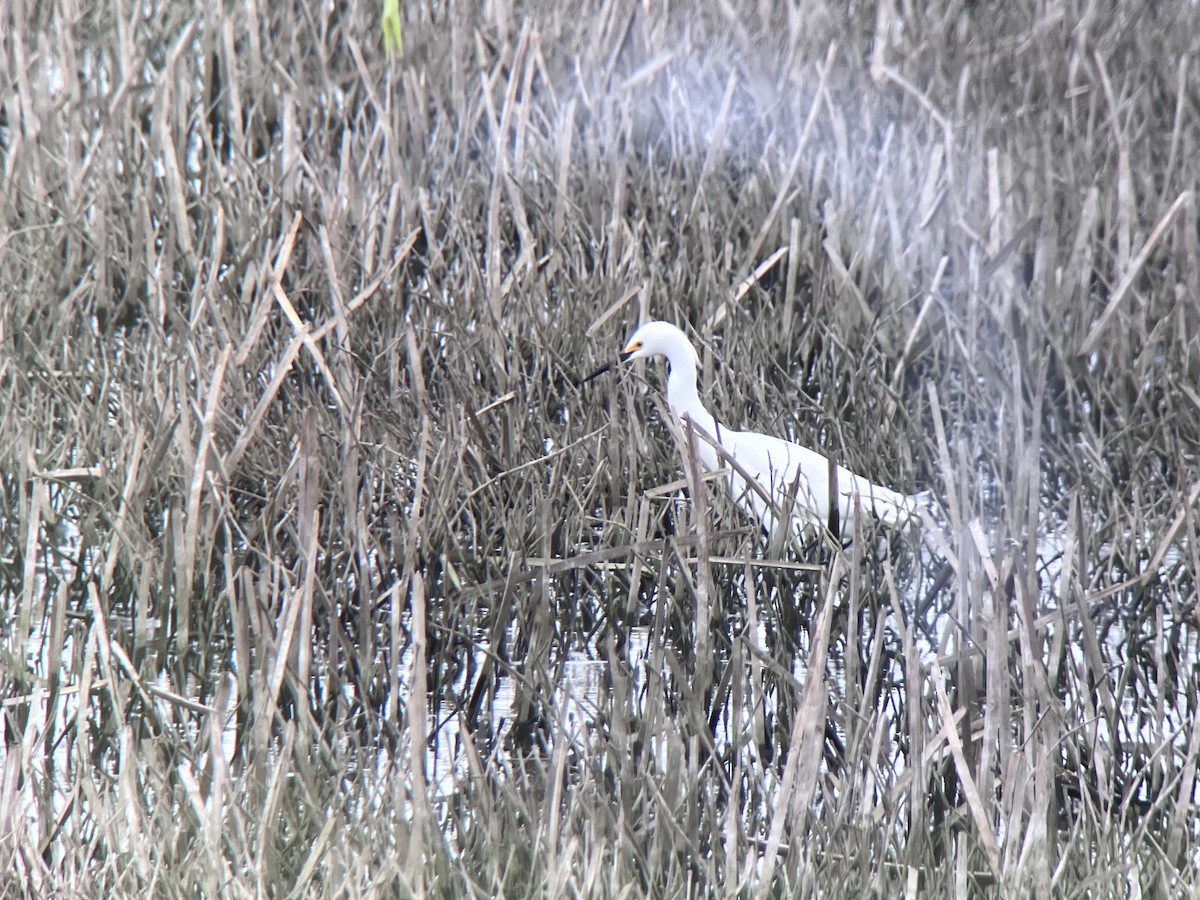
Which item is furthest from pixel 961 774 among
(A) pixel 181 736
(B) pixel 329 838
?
(A) pixel 181 736

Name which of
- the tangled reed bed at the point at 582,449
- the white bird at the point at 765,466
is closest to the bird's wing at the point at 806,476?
the white bird at the point at 765,466

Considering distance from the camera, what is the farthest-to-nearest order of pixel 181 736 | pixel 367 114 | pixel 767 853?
pixel 367 114
pixel 181 736
pixel 767 853

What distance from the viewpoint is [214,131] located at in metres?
5.36

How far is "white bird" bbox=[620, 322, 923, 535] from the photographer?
282cm

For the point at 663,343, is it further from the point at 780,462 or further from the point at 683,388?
the point at 780,462

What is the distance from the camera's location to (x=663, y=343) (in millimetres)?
3357

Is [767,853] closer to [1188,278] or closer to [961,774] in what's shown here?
[961,774]

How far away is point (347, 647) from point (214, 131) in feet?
11.0

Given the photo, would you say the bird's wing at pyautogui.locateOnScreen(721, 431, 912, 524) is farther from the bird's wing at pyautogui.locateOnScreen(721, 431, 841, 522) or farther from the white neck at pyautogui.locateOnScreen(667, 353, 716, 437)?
the white neck at pyautogui.locateOnScreen(667, 353, 716, 437)

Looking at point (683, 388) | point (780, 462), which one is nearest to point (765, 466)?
point (780, 462)

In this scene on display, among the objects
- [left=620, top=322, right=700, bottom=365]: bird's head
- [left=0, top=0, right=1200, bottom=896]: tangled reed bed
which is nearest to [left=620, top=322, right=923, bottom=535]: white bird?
[left=620, top=322, right=700, bottom=365]: bird's head

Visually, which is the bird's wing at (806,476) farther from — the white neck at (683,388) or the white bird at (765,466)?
the white neck at (683,388)

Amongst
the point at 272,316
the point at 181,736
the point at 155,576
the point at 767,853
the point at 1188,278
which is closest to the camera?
the point at 767,853

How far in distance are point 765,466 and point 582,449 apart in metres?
0.34
